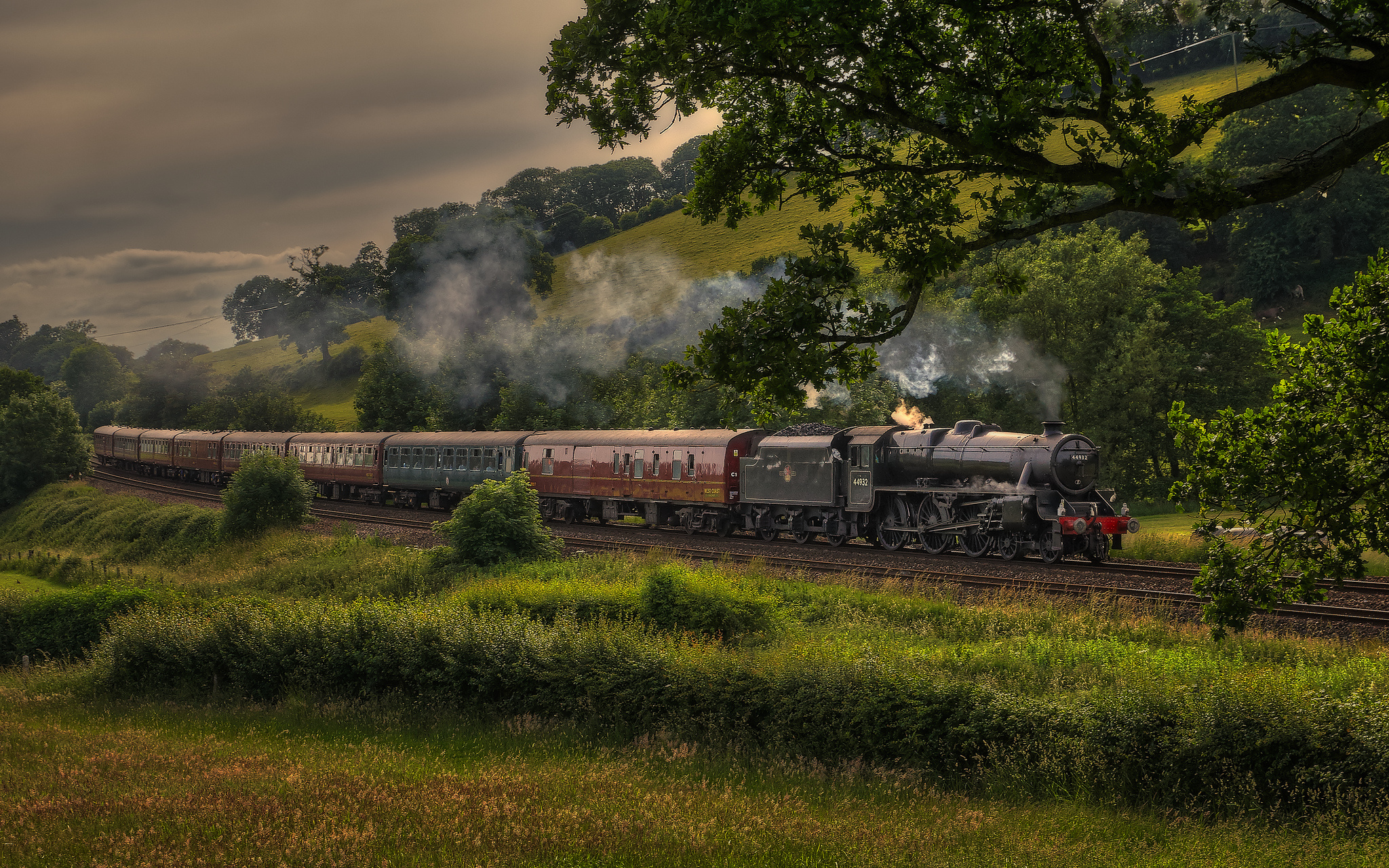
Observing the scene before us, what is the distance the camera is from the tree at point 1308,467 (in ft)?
26.4

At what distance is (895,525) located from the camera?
92.4ft

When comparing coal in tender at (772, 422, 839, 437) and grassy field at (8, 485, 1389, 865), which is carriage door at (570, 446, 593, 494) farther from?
grassy field at (8, 485, 1389, 865)

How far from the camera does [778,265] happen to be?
6294 cm

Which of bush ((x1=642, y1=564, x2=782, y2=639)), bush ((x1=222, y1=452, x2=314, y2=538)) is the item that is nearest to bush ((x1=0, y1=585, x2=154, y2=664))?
bush ((x1=222, y1=452, x2=314, y2=538))

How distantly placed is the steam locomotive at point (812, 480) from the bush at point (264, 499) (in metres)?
7.52

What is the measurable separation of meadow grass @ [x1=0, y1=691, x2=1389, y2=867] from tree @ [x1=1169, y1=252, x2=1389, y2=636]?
6.98ft

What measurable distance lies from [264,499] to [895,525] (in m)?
24.6

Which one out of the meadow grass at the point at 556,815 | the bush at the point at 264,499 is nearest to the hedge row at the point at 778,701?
the meadow grass at the point at 556,815

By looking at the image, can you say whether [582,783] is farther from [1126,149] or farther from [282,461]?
[282,461]

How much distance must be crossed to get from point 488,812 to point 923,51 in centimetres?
848

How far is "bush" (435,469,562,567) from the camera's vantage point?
84.9 ft

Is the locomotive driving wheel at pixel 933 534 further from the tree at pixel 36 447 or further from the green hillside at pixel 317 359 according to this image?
the green hillside at pixel 317 359

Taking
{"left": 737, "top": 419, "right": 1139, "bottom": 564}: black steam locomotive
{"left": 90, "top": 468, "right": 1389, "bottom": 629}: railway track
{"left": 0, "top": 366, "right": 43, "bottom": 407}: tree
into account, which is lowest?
{"left": 90, "top": 468, "right": 1389, "bottom": 629}: railway track

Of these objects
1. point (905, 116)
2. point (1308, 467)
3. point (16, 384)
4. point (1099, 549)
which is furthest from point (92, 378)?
point (1308, 467)
